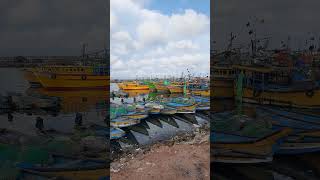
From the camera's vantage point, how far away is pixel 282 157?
4133 mm

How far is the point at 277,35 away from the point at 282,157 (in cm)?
139

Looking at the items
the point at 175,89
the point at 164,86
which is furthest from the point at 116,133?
the point at 164,86

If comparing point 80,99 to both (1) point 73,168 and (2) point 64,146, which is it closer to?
(2) point 64,146

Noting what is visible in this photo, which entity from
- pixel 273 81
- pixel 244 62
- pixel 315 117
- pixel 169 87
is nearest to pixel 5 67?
pixel 244 62

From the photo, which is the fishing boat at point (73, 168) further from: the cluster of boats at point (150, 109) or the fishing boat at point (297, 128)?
the cluster of boats at point (150, 109)

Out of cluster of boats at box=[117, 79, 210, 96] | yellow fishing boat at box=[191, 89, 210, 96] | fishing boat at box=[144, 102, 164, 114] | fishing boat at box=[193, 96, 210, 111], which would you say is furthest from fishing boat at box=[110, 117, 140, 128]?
cluster of boats at box=[117, 79, 210, 96]

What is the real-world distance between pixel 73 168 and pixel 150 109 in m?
14.2

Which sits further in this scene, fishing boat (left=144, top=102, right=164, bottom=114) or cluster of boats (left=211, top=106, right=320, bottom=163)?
fishing boat (left=144, top=102, right=164, bottom=114)

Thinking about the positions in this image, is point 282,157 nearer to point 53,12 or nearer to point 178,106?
point 53,12

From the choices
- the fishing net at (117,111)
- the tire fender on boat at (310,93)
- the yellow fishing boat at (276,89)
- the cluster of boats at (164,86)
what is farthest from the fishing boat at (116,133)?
the tire fender on boat at (310,93)

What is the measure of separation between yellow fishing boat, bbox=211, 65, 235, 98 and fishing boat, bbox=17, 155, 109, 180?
1580 mm

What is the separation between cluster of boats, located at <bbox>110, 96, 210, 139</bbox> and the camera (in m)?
16.0

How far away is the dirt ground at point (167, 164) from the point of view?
10.3 m

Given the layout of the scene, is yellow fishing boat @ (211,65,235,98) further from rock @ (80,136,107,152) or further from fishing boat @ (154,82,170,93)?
fishing boat @ (154,82,170,93)
